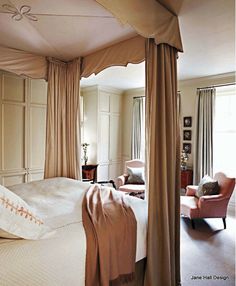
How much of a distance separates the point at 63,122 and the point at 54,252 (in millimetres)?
2296

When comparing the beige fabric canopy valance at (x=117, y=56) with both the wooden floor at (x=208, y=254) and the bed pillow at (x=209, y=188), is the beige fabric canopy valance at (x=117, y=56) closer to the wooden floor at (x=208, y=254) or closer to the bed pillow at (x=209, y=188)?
the wooden floor at (x=208, y=254)

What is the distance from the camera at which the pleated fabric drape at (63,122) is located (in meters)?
3.37

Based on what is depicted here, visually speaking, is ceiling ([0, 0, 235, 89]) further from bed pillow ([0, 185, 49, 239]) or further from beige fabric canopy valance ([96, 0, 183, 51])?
bed pillow ([0, 185, 49, 239])

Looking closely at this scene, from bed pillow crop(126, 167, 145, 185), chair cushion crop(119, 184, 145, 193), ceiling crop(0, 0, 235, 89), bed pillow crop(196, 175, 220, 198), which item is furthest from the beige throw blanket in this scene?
bed pillow crop(126, 167, 145, 185)

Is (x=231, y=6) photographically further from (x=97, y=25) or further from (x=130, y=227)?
(x=130, y=227)

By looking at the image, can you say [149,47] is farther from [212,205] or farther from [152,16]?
[212,205]

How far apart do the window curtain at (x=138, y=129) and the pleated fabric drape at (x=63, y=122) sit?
2.81 m

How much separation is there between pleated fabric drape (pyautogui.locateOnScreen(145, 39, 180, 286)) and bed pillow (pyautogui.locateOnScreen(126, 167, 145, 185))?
2755 mm

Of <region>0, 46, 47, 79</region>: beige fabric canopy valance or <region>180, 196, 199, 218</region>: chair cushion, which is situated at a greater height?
<region>0, 46, 47, 79</region>: beige fabric canopy valance

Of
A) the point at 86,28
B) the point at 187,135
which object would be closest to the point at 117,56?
the point at 86,28

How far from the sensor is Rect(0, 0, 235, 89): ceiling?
212cm

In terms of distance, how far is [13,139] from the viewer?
414 cm

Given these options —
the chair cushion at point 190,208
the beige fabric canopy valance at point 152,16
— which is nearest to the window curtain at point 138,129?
the chair cushion at point 190,208

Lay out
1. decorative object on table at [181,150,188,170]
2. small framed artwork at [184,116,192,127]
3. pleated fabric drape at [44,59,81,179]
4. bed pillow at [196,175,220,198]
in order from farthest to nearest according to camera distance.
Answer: small framed artwork at [184,116,192,127]
decorative object on table at [181,150,188,170]
bed pillow at [196,175,220,198]
pleated fabric drape at [44,59,81,179]
